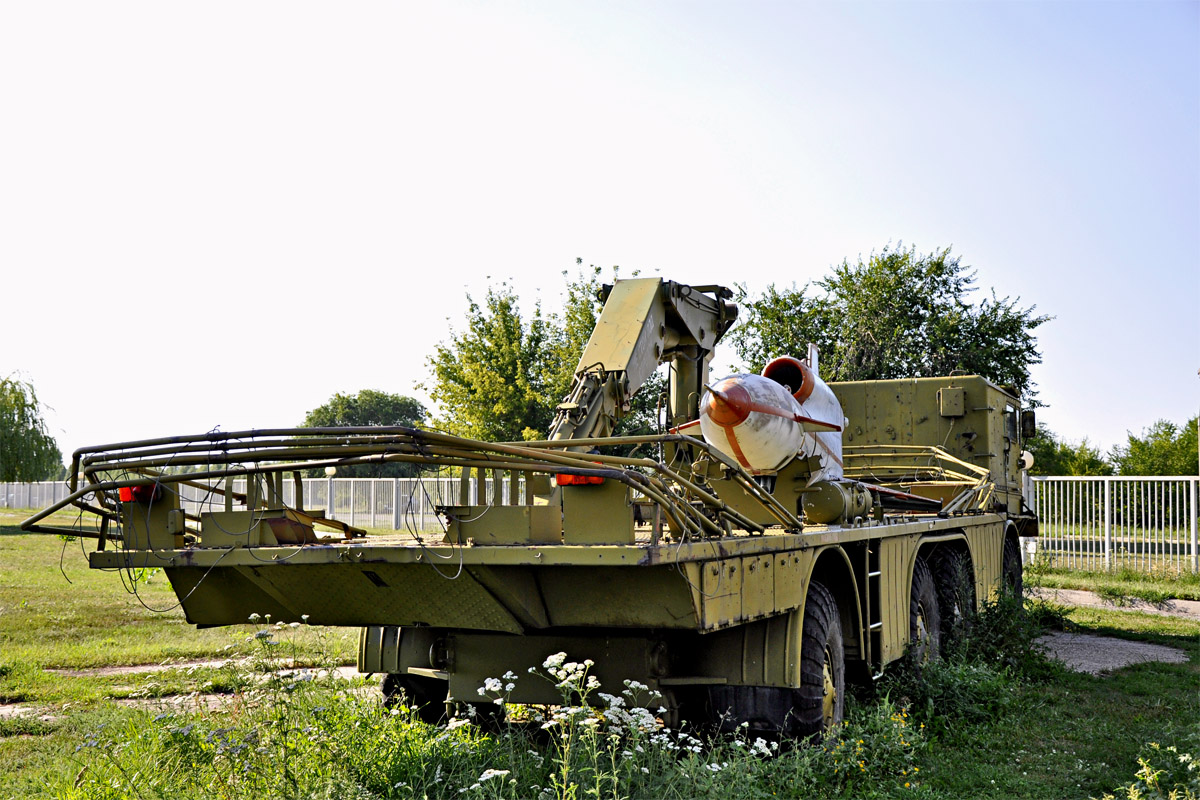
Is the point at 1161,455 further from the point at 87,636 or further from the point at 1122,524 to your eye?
the point at 87,636

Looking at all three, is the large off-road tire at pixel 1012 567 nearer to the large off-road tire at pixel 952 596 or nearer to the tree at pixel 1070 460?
the large off-road tire at pixel 952 596

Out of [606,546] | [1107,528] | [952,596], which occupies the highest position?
[606,546]

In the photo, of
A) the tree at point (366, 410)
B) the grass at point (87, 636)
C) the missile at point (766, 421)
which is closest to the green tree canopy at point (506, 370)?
the grass at point (87, 636)

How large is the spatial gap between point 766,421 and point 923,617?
9.62 ft

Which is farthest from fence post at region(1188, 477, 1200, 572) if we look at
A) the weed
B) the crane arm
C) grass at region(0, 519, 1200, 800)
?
the crane arm

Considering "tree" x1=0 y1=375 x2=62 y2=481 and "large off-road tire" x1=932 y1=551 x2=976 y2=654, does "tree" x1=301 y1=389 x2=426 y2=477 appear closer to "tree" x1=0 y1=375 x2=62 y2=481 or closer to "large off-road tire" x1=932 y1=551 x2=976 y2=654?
"tree" x1=0 y1=375 x2=62 y2=481

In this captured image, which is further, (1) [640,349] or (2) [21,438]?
(2) [21,438]

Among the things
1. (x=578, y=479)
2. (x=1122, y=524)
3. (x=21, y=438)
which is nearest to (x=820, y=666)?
(x=578, y=479)

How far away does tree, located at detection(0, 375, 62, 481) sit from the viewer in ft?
114

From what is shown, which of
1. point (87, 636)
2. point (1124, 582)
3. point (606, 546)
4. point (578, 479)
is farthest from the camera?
point (1124, 582)

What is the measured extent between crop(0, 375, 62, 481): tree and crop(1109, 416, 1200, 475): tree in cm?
3814

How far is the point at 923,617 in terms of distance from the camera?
29.3 feet

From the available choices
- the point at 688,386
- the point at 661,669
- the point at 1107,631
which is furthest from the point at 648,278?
the point at 1107,631

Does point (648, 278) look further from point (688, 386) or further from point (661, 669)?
point (661, 669)
